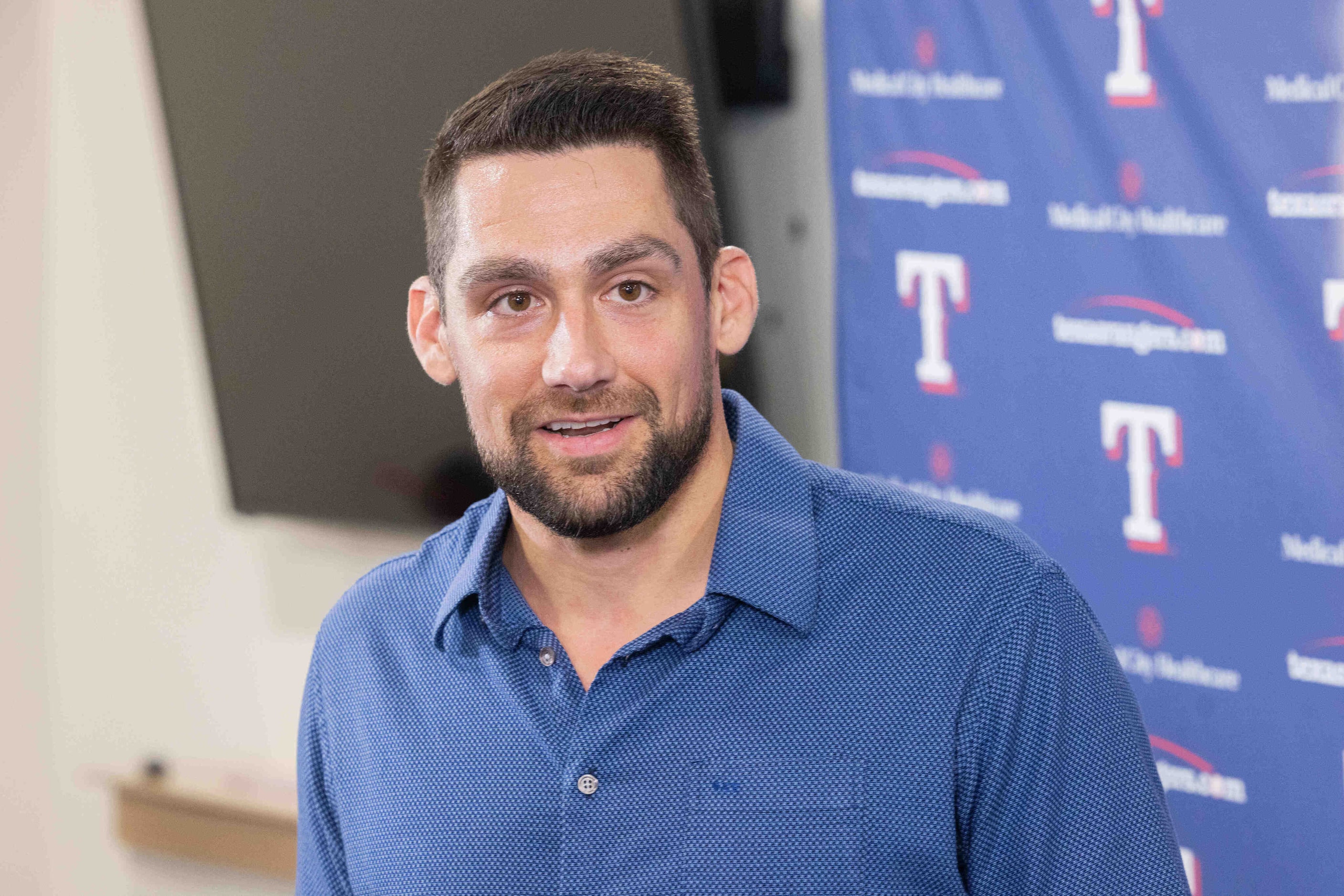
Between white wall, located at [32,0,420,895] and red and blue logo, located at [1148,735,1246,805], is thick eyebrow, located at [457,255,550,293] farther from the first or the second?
white wall, located at [32,0,420,895]

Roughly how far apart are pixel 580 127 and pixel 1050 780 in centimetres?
70

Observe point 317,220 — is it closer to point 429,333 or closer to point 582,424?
point 429,333

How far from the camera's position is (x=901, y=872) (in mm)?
1203

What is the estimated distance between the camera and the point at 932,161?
7.50 feet

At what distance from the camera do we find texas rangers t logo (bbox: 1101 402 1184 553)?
Answer: 2.10 meters

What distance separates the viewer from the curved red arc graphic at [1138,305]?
2.08 m

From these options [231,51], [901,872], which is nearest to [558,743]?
[901,872]

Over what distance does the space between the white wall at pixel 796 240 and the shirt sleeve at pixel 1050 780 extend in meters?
1.27

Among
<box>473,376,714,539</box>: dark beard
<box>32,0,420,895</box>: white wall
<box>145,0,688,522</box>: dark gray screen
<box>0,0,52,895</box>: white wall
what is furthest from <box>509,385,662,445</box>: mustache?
<box>0,0,52,895</box>: white wall

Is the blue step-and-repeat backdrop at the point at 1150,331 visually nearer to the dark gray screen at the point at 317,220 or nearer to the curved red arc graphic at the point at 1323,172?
the curved red arc graphic at the point at 1323,172

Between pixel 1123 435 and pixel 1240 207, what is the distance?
0.36 meters

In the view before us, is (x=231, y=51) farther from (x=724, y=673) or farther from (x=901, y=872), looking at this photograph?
(x=901, y=872)

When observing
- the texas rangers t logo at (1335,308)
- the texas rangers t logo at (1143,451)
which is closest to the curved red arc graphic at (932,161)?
the texas rangers t logo at (1143,451)

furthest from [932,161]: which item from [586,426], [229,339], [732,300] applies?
[229,339]
